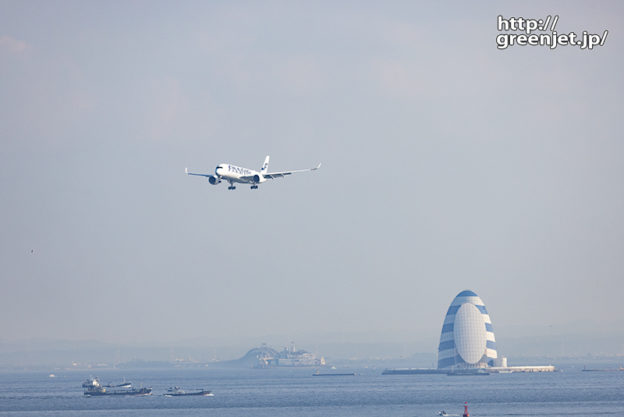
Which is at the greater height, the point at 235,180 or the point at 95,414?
the point at 235,180

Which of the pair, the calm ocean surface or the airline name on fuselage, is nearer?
the airline name on fuselage

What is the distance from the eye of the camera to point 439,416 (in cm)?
12581

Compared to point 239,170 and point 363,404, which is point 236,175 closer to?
point 239,170

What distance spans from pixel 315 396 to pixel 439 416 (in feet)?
210

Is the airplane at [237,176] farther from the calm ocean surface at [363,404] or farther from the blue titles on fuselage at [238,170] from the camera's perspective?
the calm ocean surface at [363,404]

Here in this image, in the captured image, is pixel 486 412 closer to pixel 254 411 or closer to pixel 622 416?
pixel 622 416

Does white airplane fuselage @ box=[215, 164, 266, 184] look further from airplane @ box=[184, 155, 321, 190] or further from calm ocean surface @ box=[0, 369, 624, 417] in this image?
calm ocean surface @ box=[0, 369, 624, 417]

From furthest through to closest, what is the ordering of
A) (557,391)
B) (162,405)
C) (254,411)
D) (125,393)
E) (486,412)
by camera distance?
1. (125,393)
2. (557,391)
3. (162,405)
4. (254,411)
5. (486,412)

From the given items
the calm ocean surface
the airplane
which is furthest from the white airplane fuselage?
the calm ocean surface

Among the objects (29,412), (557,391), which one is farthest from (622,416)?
(29,412)

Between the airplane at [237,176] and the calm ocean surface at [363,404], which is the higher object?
the airplane at [237,176]

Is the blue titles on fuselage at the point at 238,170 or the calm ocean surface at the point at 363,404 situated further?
the calm ocean surface at the point at 363,404

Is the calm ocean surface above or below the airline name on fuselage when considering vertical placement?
below

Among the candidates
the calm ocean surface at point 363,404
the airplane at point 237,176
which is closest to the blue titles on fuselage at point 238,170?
the airplane at point 237,176
